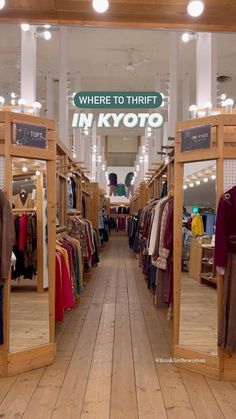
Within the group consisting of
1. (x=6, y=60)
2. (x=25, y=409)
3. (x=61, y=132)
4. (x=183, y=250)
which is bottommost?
(x=25, y=409)

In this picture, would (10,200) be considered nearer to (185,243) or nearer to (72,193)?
(185,243)

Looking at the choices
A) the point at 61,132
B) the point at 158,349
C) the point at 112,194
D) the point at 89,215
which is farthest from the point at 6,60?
the point at 112,194

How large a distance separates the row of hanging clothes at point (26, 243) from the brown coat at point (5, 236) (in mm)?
488

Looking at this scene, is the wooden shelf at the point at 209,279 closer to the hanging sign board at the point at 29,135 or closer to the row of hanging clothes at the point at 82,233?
the hanging sign board at the point at 29,135

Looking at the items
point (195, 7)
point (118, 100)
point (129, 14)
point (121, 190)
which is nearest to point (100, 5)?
point (129, 14)

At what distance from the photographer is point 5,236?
3723 mm

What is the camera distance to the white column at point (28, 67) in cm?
753

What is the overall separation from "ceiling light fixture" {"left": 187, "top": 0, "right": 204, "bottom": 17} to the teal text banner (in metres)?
3.19

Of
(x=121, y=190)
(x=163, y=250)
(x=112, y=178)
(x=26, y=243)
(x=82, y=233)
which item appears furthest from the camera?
(x=121, y=190)

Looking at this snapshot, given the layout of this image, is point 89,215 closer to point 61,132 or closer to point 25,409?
point 61,132

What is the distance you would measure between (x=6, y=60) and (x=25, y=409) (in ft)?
32.7

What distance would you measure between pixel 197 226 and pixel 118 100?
9.30ft

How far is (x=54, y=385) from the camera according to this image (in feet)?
11.9

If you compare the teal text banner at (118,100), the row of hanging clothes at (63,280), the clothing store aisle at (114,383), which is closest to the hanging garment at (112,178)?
the teal text banner at (118,100)
